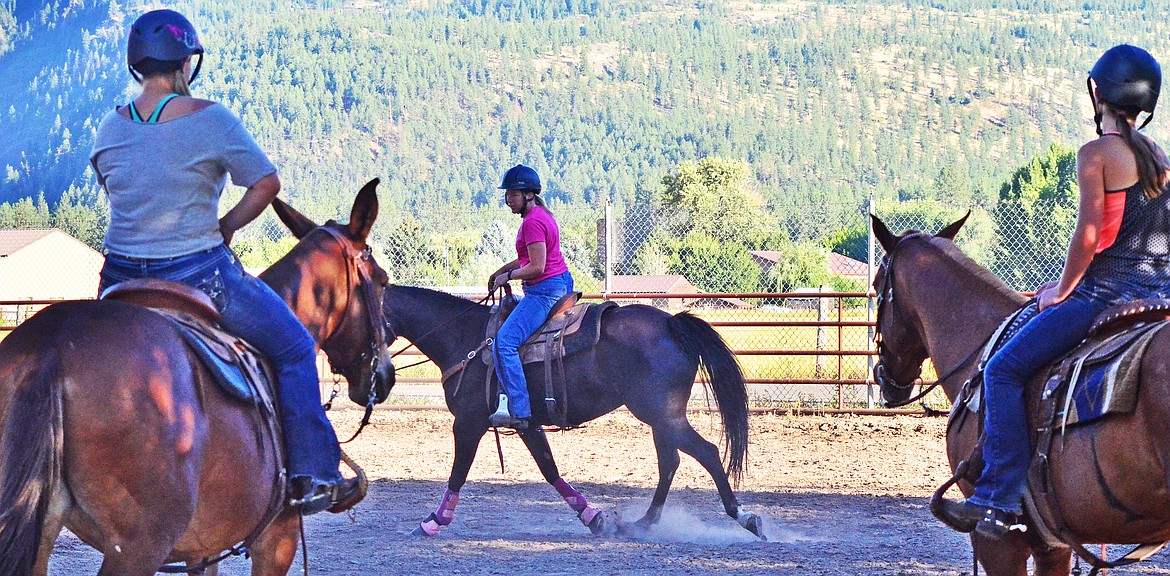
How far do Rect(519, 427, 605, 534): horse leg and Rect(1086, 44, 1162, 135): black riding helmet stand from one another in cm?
436

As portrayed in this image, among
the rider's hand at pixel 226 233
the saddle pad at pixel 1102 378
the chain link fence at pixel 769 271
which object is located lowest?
the chain link fence at pixel 769 271

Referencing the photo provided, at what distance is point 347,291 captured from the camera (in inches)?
183

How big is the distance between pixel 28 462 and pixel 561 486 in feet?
16.5

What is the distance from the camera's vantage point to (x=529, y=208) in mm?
7508

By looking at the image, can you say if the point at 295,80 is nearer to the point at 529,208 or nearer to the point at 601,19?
the point at 601,19

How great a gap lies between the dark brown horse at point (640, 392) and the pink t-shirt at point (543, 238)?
0.51 m

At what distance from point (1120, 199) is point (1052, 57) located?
483ft

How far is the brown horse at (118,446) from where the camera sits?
263 cm

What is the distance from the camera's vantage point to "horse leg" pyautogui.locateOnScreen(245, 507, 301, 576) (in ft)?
12.1

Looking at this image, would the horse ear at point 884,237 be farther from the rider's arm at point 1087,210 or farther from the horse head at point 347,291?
the horse head at point 347,291

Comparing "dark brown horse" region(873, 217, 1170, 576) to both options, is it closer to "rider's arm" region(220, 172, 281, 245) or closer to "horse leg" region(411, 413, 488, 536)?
"rider's arm" region(220, 172, 281, 245)

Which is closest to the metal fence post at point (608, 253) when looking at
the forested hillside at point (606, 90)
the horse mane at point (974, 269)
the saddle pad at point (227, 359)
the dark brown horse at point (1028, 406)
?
the dark brown horse at point (1028, 406)

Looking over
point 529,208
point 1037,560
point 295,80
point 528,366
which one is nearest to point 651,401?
point 528,366

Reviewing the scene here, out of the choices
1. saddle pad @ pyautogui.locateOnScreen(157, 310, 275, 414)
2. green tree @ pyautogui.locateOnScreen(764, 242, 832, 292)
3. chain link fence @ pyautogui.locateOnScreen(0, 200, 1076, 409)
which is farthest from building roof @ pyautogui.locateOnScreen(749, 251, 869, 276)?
saddle pad @ pyautogui.locateOnScreen(157, 310, 275, 414)
